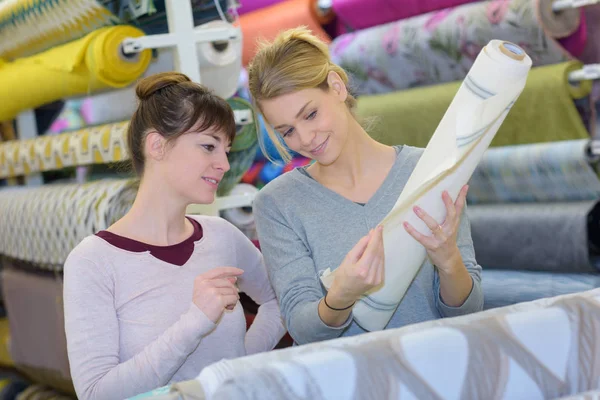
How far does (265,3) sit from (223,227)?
1070mm

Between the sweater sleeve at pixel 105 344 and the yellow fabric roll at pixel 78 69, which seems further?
the yellow fabric roll at pixel 78 69

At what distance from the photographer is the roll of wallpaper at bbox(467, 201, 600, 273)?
143 centimetres

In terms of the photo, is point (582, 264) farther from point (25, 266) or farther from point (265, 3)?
point (25, 266)

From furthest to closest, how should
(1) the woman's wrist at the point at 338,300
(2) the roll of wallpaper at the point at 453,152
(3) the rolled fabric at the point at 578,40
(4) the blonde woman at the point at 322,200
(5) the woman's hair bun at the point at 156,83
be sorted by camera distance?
1. (3) the rolled fabric at the point at 578,40
2. (5) the woman's hair bun at the point at 156,83
3. (4) the blonde woman at the point at 322,200
4. (1) the woman's wrist at the point at 338,300
5. (2) the roll of wallpaper at the point at 453,152

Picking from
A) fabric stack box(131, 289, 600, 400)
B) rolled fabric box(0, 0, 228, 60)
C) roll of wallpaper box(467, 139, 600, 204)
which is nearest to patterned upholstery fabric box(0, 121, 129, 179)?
rolled fabric box(0, 0, 228, 60)

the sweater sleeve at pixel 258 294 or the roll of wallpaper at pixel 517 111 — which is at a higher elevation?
the roll of wallpaper at pixel 517 111

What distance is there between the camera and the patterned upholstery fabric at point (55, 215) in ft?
5.00

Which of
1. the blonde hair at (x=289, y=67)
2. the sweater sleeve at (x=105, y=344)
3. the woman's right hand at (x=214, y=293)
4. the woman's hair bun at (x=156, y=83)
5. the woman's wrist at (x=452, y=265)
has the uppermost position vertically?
the blonde hair at (x=289, y=67)

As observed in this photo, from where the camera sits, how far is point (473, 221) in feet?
5.32

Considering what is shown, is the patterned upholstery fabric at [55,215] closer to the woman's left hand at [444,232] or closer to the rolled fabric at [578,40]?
the woman's left hand at [444,232]

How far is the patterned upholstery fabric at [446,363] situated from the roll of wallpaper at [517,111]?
786 mm

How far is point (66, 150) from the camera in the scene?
174 cm

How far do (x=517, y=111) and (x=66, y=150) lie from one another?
0.97 m

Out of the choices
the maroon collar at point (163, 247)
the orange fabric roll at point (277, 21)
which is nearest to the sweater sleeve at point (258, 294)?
the maroon collar at point (163, 247)
